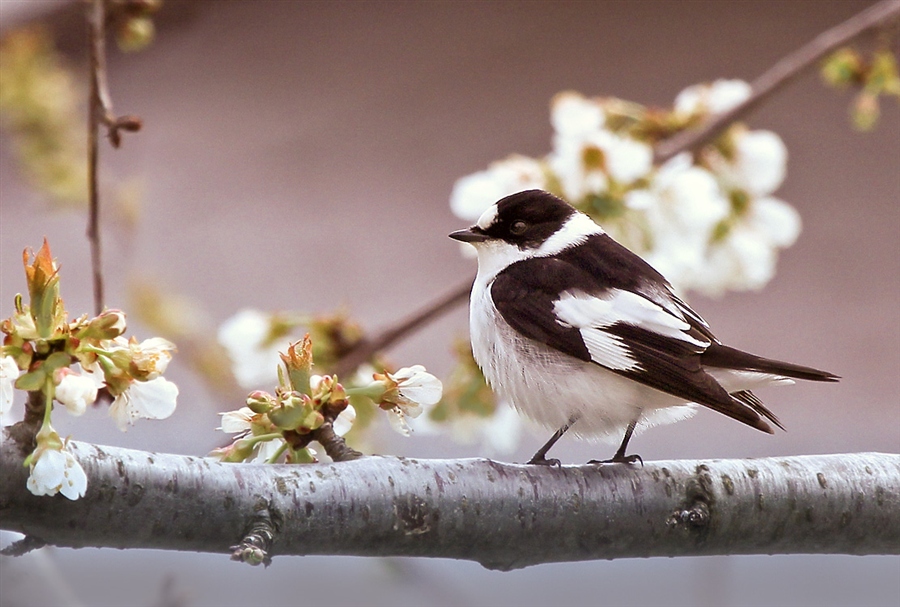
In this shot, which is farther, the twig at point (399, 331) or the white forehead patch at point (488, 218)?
the white forehead patch at point (488, 218)

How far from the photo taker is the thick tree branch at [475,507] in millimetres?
667

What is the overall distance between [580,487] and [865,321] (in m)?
2.47

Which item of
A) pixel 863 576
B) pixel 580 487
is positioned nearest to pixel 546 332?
pixel 580 487

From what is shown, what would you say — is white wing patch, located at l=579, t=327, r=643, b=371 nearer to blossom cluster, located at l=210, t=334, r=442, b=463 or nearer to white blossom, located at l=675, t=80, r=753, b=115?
blossom cluster, located at l=210, t=334, r=442, b=463

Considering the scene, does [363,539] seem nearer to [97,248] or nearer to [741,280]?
[97,248]

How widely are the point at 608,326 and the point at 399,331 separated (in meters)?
0.22

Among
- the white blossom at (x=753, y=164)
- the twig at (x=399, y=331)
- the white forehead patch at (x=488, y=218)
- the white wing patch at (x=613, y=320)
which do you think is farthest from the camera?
the white blossom at (x=753, y=164)

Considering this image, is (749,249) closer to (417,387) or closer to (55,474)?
(417,387)

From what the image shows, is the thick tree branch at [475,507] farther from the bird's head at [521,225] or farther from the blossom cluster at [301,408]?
the bird's head at [521,225]

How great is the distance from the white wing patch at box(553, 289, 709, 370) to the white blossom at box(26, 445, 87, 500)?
1.61 ft

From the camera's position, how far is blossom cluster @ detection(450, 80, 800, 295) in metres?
1.19

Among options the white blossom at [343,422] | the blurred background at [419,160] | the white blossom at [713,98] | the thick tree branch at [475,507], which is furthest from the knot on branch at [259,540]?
the blurred background at [419,160]

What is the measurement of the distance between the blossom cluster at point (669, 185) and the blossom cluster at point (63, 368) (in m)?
0.64

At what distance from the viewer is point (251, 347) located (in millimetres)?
1185
